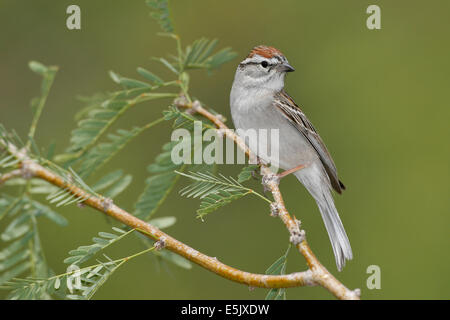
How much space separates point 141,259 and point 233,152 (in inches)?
46.0

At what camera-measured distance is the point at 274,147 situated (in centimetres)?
278

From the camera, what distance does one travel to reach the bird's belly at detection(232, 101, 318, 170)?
2766 mm

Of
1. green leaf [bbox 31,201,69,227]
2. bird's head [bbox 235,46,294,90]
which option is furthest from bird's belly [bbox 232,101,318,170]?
green leaf [bbox 31,201,69,227]

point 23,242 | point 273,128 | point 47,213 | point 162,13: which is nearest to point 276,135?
point 273,128

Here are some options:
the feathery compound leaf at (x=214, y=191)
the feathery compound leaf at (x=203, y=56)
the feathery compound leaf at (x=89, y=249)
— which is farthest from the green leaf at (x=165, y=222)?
the feathery compound leaf at (x=203, y=56)

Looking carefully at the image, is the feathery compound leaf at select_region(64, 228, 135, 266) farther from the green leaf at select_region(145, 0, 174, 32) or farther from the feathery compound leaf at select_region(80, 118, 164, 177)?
the green leaf at select_region(145, 0, 174, 32)

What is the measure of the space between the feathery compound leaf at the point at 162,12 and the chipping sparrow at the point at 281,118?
85cm

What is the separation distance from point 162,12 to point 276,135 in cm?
104

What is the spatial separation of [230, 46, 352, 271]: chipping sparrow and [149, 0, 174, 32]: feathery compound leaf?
845 mm

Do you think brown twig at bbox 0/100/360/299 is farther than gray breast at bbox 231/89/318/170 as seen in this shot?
No

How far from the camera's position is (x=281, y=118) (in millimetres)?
2938

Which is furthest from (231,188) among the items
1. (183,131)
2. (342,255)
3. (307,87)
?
(307,87)

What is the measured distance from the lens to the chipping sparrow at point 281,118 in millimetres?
2812
